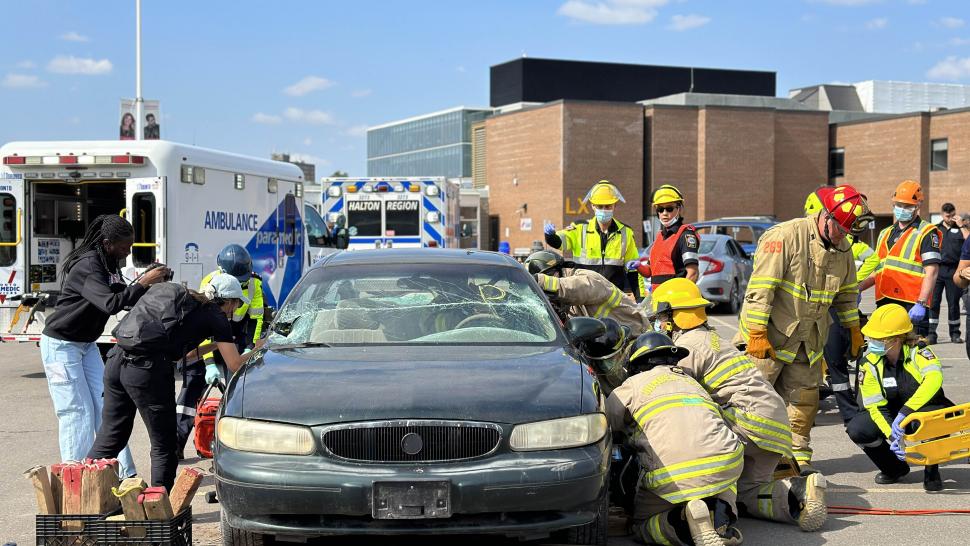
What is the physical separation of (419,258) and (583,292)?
135cm

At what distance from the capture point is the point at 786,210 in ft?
193

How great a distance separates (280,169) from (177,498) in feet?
33.8

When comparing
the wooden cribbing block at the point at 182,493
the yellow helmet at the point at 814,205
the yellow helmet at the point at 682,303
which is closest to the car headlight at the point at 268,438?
the wooden cribbing block at the point at 182,493

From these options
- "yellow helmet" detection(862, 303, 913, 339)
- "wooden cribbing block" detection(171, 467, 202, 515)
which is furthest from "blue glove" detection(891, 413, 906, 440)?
"wooden cribbing block" detection(171, 467, 202, 515)

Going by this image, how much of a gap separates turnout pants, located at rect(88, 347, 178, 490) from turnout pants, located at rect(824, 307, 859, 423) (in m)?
4.55

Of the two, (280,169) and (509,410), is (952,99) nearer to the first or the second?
(280,169)

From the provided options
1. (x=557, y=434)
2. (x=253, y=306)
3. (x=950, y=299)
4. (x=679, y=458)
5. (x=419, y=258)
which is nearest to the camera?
(x=557, y=434)

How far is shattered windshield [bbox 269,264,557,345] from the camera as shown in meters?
5.66

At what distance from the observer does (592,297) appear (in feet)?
23.8

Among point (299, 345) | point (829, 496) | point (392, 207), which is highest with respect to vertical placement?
point (392, 207)

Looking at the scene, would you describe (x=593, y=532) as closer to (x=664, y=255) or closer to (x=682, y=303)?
(x=682, y=303)

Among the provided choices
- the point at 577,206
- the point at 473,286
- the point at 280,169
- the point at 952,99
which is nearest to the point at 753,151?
the point at 577,206

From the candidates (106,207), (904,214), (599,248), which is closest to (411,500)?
(599,248)

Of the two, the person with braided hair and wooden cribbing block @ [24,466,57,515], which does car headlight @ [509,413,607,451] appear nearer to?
wooden cribbing block @ [24,466,57,515]
